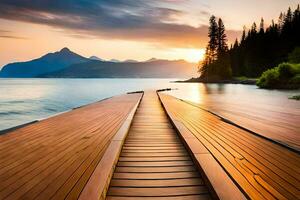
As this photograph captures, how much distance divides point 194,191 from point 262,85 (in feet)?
161

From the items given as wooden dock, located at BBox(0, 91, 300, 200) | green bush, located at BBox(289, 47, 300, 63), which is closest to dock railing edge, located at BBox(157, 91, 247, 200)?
wooden dock, located at BBox(0, 91, 300, 200)

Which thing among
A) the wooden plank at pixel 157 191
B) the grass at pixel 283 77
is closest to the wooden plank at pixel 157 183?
the wooden plank at pixel 157 191

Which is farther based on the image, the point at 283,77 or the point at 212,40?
the point at 212,40

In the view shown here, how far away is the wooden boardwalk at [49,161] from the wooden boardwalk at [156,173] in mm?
572

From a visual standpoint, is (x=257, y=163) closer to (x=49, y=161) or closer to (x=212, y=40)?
(x=49, y=161)

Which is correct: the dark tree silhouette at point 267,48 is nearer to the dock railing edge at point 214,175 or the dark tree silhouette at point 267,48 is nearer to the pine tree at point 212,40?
the pine tree at point 212,40

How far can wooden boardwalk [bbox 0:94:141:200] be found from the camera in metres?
3.62

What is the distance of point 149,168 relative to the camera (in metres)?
4.62

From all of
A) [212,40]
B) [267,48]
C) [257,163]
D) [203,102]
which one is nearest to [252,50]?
[267,48]

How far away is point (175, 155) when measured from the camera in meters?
5.46

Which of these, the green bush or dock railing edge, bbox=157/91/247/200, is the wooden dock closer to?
dock railing edge, bbox=157/91/247/200

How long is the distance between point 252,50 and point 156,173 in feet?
271

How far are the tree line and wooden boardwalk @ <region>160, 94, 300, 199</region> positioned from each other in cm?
7230

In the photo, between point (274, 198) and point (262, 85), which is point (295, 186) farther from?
point (262, 85)
